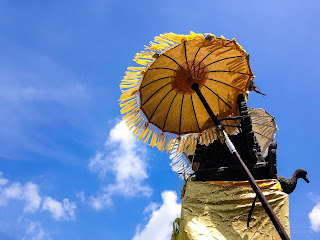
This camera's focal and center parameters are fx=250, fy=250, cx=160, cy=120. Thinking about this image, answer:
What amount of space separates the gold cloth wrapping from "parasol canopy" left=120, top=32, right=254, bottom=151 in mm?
1159

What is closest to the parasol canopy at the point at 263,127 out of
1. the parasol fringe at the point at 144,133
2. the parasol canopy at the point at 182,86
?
the parasol canopy at the point at 182,86

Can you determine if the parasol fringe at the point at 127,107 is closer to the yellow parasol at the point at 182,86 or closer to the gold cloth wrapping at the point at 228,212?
the yellow parasol at the point at 182,86

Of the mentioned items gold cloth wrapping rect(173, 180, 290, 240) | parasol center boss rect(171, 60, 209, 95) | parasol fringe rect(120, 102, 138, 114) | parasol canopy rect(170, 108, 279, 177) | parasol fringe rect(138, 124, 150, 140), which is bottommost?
gold cloth wrapping rect(173, 180, 290, 240)

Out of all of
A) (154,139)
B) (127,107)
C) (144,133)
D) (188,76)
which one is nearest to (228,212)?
(154,139)

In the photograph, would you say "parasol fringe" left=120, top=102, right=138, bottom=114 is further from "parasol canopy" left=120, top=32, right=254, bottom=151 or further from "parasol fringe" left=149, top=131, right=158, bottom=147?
"parasol fringe" left=149, top=131, right=158, bottom=147

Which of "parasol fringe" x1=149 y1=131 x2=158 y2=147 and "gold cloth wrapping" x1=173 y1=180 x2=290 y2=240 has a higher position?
"parasol fringe" x1=149 y1=131 x2=158 y2=147

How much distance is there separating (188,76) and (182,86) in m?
0.25

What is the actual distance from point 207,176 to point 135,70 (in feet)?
8.88

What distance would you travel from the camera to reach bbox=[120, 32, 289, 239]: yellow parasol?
4.44 meters

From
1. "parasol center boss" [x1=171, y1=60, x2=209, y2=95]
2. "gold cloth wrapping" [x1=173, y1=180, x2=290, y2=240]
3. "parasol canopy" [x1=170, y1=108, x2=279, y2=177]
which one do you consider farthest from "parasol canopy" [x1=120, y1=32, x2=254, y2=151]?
"parasol canopy" [x1=170, y1=108, x2=279, y2=177]

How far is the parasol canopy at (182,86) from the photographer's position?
4.47m

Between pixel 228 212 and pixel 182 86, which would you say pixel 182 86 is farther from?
pixel 228 212

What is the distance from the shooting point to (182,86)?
16.2 feet

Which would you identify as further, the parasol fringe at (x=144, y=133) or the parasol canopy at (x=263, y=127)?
the parasol canopy at (x=263, y=127)
